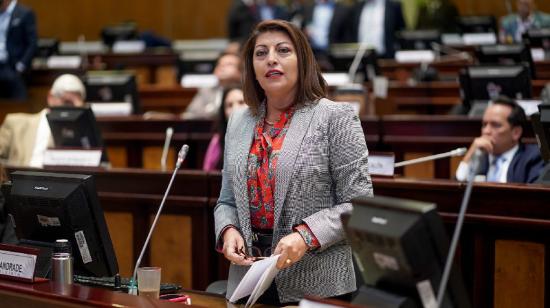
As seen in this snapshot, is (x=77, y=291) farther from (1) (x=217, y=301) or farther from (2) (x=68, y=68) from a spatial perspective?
(2) (x=68, y=68)

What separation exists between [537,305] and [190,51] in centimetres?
994

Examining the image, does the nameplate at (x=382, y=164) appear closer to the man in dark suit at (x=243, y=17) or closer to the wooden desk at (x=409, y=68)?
the wooden desk at (x=409, y=68)

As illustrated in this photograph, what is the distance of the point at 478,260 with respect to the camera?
3.65 meters

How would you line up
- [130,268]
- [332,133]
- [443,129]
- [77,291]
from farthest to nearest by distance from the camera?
[443,129], [130,268], [332,133], [77,291]

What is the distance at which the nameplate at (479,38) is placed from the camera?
9.90 metres

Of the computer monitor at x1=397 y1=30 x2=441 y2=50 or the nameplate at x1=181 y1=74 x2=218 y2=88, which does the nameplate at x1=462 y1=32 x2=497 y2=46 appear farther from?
the nameplate at x1=181 y1=74 x2=218 y2=88

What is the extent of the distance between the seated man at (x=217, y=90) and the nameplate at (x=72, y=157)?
6.50 feet

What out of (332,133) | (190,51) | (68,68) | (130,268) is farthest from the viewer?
(190,51)

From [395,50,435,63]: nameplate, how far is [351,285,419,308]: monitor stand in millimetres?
7230

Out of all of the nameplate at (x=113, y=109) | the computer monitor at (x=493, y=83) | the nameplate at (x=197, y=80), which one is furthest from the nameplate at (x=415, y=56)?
the nameplate at (x=113, y=109)

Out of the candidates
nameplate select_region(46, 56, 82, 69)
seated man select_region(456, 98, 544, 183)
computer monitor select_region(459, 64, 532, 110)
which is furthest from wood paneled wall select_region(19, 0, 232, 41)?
Result: seated man select_region(456, 98, 544, 183)

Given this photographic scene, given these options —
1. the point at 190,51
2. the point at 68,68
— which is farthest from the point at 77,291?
the point at 190,51

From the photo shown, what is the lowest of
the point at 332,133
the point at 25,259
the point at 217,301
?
the point at 217,301

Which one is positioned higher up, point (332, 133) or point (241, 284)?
point (332, 133)
